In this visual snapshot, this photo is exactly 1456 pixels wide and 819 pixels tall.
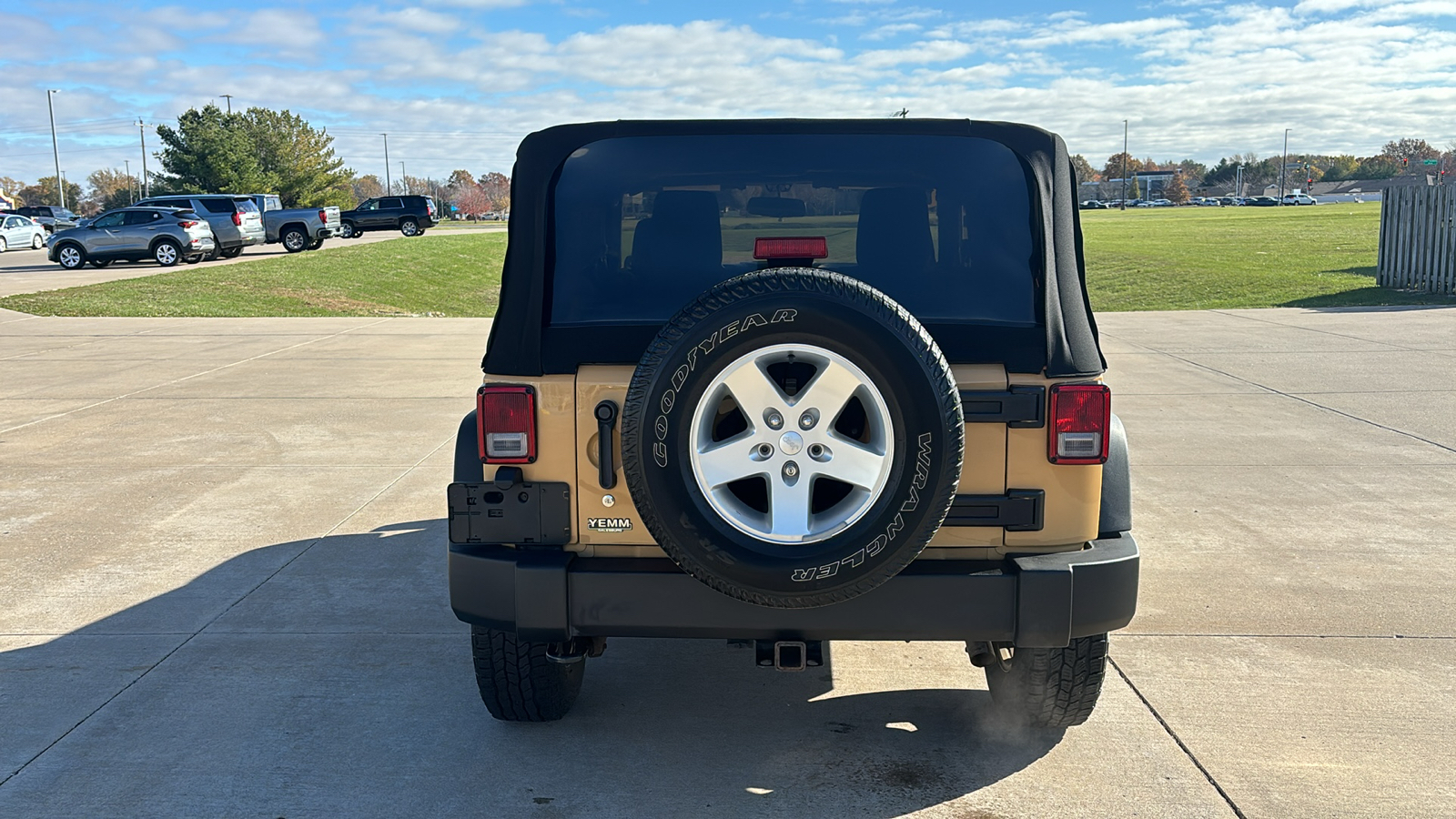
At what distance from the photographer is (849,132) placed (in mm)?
A: 3742

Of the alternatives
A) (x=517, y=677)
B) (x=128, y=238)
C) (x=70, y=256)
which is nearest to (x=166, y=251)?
(x=128, y=238)

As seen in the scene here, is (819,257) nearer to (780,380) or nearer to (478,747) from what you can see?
(780,380)

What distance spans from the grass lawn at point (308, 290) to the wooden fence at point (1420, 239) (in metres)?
17.5

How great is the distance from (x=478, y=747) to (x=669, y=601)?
101 centimetres

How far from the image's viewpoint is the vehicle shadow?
3715 millimetres

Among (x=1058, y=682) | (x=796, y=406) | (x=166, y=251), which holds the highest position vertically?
(x=166, y=251)

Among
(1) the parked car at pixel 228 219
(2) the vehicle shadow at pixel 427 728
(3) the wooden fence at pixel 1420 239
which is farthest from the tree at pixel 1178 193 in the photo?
(2) the vehicle shadow at pixel 427 728

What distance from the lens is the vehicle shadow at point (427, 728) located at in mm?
3715

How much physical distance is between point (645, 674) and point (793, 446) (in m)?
1.88

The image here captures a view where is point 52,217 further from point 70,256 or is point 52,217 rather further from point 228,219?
point 70,256

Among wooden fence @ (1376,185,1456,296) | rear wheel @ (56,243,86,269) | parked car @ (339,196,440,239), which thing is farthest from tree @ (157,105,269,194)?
wooden fence @ (1376,185,1456,296)

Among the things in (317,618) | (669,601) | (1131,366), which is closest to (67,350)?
(317,618)

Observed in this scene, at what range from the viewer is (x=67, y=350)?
14594mm

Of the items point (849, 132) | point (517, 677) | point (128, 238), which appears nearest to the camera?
point (849, 132)
